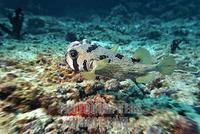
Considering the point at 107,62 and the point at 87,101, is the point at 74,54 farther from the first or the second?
the point at 87,101

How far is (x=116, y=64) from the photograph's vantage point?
11.2ft

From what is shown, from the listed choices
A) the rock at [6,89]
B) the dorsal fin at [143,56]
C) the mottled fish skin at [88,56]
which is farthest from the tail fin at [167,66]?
the rock at [6,89]

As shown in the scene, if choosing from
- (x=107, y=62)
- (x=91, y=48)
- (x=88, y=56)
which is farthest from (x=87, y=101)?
(x=91, y=48)

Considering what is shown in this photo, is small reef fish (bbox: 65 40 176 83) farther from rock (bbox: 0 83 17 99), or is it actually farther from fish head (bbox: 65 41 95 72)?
rock (bbox: 0 83 17 99)

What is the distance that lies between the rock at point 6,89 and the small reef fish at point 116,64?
831 millimetres

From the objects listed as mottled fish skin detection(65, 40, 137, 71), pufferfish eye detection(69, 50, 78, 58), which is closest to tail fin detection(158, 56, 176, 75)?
mottled fish skin detection(65, 40, 137, 71)

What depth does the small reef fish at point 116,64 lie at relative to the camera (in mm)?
3244

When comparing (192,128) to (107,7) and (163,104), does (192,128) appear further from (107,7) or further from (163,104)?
(107,7)

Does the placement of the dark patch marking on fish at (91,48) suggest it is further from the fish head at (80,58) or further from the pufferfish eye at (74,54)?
the pufferfish eye at (74,54)

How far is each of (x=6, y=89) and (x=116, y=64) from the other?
1322 mm

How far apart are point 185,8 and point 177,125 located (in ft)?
54.8

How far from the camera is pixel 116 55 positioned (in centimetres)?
353

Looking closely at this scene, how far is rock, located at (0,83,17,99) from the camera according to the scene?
3234 millimetres

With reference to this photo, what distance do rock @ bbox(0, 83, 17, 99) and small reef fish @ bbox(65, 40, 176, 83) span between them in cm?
83
